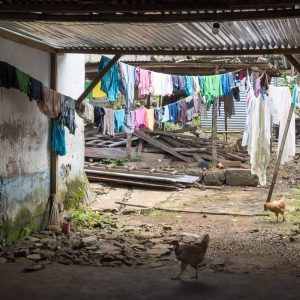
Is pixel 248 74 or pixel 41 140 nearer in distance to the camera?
pixel 41 140

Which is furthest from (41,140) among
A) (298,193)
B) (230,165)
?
(230,165)

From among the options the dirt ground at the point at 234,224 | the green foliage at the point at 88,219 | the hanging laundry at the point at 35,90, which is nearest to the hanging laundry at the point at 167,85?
the dirt ground at the point at 234,224

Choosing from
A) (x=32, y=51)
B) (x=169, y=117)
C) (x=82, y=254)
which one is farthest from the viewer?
(x=169, y=117)

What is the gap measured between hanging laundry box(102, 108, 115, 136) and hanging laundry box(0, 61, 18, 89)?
3.80 meters

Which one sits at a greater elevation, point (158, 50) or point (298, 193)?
point (158, 50)

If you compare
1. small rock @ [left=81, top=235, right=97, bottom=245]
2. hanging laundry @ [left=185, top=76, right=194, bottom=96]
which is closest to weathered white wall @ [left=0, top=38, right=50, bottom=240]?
small rock @ [left=81, top=235, right=97, bottom=245]

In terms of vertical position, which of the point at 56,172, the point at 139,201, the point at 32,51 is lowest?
the point at 139,201

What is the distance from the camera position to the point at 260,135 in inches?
463

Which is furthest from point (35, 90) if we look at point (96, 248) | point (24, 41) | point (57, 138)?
point (96, 248)

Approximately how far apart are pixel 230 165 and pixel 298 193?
3.45 m

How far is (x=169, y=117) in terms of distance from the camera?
1452cm

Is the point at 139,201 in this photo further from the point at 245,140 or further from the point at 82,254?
the point at 82,254

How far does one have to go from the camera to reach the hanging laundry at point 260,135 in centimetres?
1170

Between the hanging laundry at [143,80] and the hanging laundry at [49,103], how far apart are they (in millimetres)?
3170
